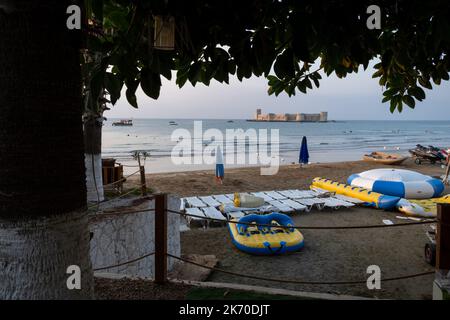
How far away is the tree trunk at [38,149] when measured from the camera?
1703 mm

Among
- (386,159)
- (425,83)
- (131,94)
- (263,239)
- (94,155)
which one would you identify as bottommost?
(263,239)

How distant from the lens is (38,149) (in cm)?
174

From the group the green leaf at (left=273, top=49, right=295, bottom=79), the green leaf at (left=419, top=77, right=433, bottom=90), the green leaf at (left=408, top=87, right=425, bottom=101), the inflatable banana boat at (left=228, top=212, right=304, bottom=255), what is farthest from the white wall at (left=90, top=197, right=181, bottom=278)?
the green leaf at (left=419, top=77, right=433, bottom=90)

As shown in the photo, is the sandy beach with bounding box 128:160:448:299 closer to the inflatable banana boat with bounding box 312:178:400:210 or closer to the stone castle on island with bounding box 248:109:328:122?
the inflatable banana boat with bounding box 312:178:400:210

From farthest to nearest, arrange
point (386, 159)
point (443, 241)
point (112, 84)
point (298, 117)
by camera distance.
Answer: point (298, 117) → point (386, 159) → point (443, 241) → point (112, 84)

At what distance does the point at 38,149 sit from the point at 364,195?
12.5 metres

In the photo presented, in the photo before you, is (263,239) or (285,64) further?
(263,239)

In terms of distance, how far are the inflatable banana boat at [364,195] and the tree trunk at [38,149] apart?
11739mm

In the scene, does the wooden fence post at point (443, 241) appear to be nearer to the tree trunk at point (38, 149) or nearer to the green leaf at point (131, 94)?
the green leaf at point (131, 94)

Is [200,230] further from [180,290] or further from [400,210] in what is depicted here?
[400,210]

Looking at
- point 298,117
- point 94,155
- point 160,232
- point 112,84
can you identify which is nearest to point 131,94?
point 112,84

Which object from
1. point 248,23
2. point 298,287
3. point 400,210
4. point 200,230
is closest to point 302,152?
point 400,210

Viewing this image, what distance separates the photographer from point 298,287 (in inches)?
236

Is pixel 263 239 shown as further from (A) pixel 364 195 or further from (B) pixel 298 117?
(B) pixel 298 117
